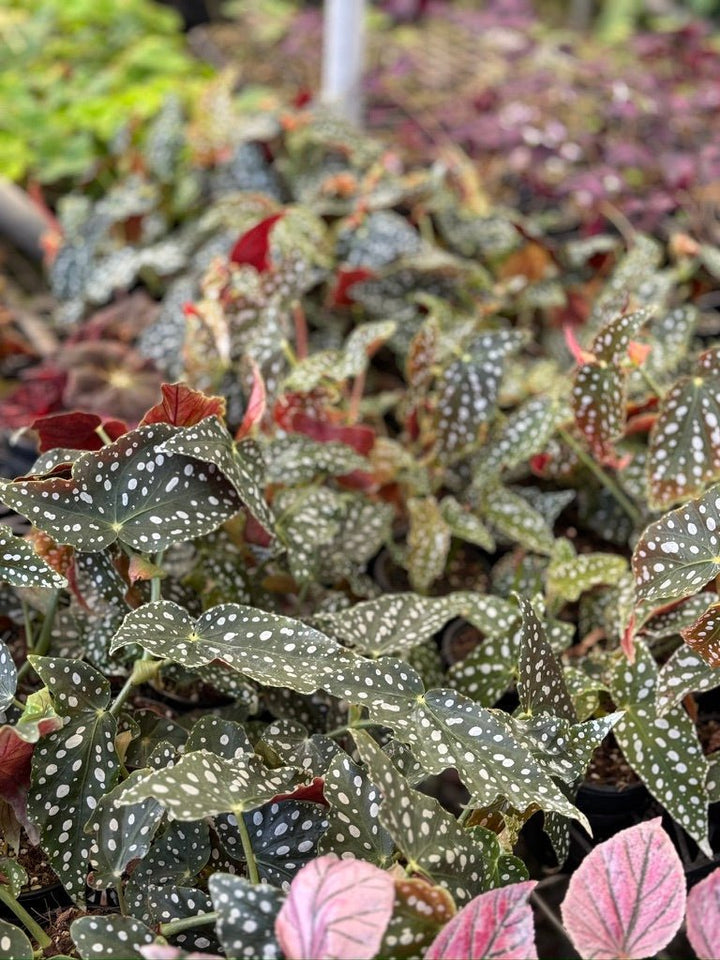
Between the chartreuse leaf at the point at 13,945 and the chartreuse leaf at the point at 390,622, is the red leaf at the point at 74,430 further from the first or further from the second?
the chartreuse leaf at the point at 13,945

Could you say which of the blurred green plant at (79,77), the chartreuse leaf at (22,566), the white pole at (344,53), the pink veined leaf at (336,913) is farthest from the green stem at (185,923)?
the blurred green plant at (79,77)

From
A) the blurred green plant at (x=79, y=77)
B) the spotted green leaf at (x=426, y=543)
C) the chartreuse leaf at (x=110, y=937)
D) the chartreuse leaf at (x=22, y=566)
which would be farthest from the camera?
the blurred green plant at (x=79, y=77)

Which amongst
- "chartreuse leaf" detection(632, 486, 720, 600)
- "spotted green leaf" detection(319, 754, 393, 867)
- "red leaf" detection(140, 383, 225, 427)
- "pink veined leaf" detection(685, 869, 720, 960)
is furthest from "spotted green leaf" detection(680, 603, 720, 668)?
"red leaf" detection(140, 383, 225, 427)

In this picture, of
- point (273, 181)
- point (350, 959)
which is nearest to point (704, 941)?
point (350, 959)

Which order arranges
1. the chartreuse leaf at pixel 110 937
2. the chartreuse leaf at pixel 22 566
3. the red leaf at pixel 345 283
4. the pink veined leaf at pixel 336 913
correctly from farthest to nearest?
the red leaf at pixel 345 283 < the chartreuse leaf at pixel 22 566 < the chartreuse leaf at pixel 110 937 < the pink veined leaf at pixel 336 913

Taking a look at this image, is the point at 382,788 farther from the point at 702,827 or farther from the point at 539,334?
the point at 539,334

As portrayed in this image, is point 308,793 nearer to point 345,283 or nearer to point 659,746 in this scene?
point 659,746
